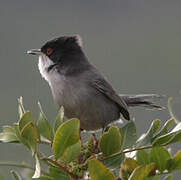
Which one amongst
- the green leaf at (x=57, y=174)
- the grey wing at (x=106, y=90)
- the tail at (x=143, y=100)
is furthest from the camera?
the tail at (x=143, y=100)

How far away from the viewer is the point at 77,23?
41.4 metres

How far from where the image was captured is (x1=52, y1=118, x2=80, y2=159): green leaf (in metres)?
2.57

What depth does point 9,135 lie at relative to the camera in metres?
2.77

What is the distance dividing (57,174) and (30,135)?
0.34 metres

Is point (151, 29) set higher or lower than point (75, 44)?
lower

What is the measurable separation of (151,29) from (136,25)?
3.06 meters

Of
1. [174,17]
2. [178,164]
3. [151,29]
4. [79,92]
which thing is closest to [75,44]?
[79,92]

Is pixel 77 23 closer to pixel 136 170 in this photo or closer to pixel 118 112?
pixel 118 112


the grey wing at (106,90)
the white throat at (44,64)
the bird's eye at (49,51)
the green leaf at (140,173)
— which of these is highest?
the green leaf at (140,173)

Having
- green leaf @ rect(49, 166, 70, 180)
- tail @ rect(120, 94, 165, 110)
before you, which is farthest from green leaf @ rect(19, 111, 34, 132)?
tail @ rect(120, 94, 165, 110)

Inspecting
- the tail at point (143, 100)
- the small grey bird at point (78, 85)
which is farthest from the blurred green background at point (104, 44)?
the small grey bird at point (78, 85)

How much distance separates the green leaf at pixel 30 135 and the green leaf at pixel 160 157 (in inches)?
22.6

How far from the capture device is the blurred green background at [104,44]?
2273 centimetres

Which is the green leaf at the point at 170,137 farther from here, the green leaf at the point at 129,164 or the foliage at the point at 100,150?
the green leaf at the point at 129,164
